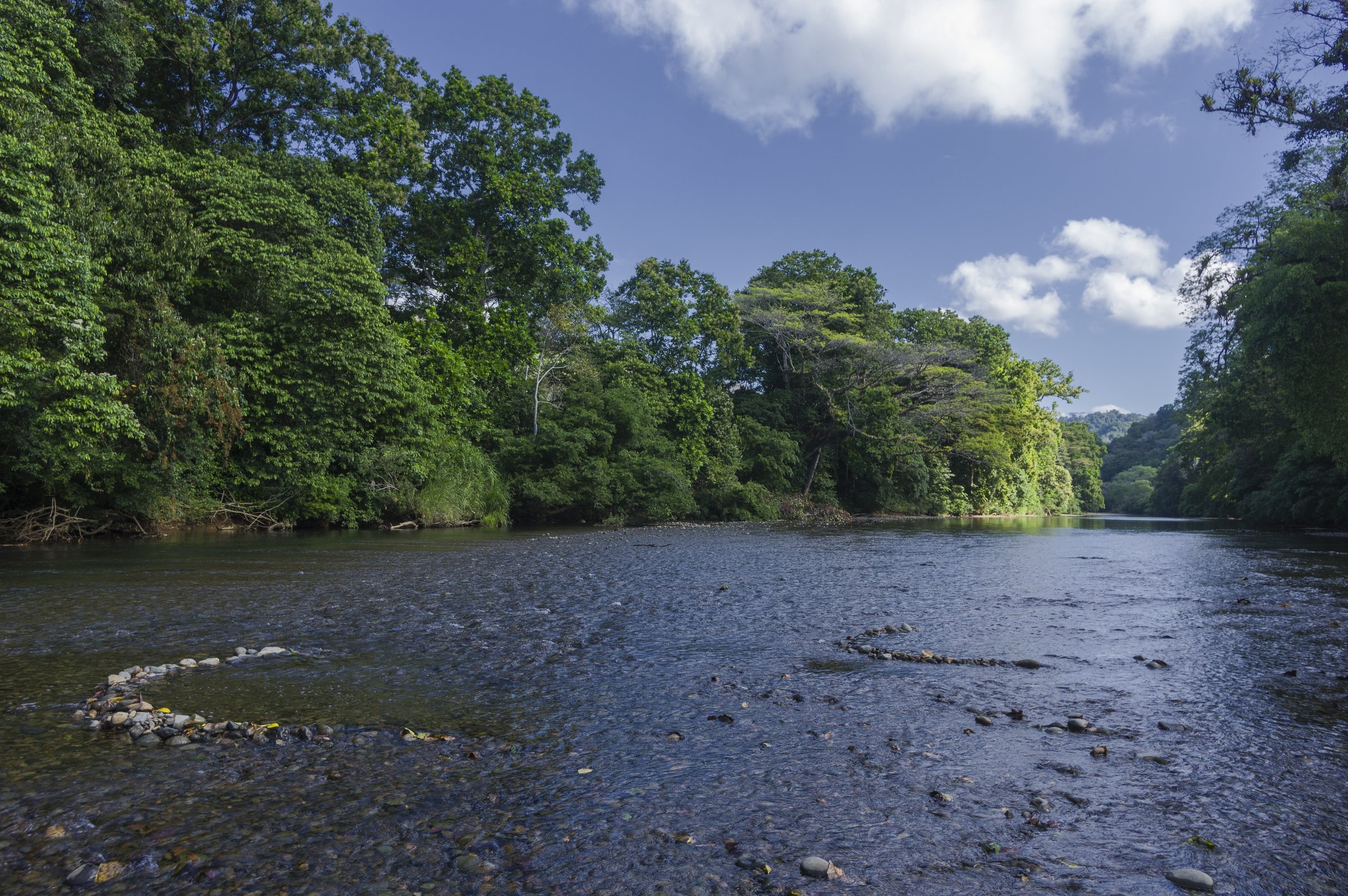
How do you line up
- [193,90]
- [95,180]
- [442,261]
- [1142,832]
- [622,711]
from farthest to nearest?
[442,261] < [193,90] < [95,180] < [622,711] < [1142,832]

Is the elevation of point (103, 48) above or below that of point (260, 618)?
above

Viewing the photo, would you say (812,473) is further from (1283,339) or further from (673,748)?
Result: (673,748)

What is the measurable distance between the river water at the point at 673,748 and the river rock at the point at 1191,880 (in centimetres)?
7

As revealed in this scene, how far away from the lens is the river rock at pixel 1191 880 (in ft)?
8.24

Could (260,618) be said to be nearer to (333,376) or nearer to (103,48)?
(333,376)

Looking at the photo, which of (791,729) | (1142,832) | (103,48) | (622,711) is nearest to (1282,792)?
(1142,832)

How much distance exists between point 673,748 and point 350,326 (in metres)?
20.4

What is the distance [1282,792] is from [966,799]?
4.85 feet

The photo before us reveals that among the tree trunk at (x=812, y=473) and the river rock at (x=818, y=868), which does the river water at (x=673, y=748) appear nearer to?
the river rock at (x=818, y=868)

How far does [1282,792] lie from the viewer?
3293 millimetres

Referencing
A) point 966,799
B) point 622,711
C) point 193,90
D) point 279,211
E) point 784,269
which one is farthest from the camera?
point 784,269

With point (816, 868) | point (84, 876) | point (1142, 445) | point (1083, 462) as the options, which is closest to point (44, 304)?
point (84, 876)

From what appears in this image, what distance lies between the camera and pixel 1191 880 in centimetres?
254

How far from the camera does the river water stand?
8.73 feet
